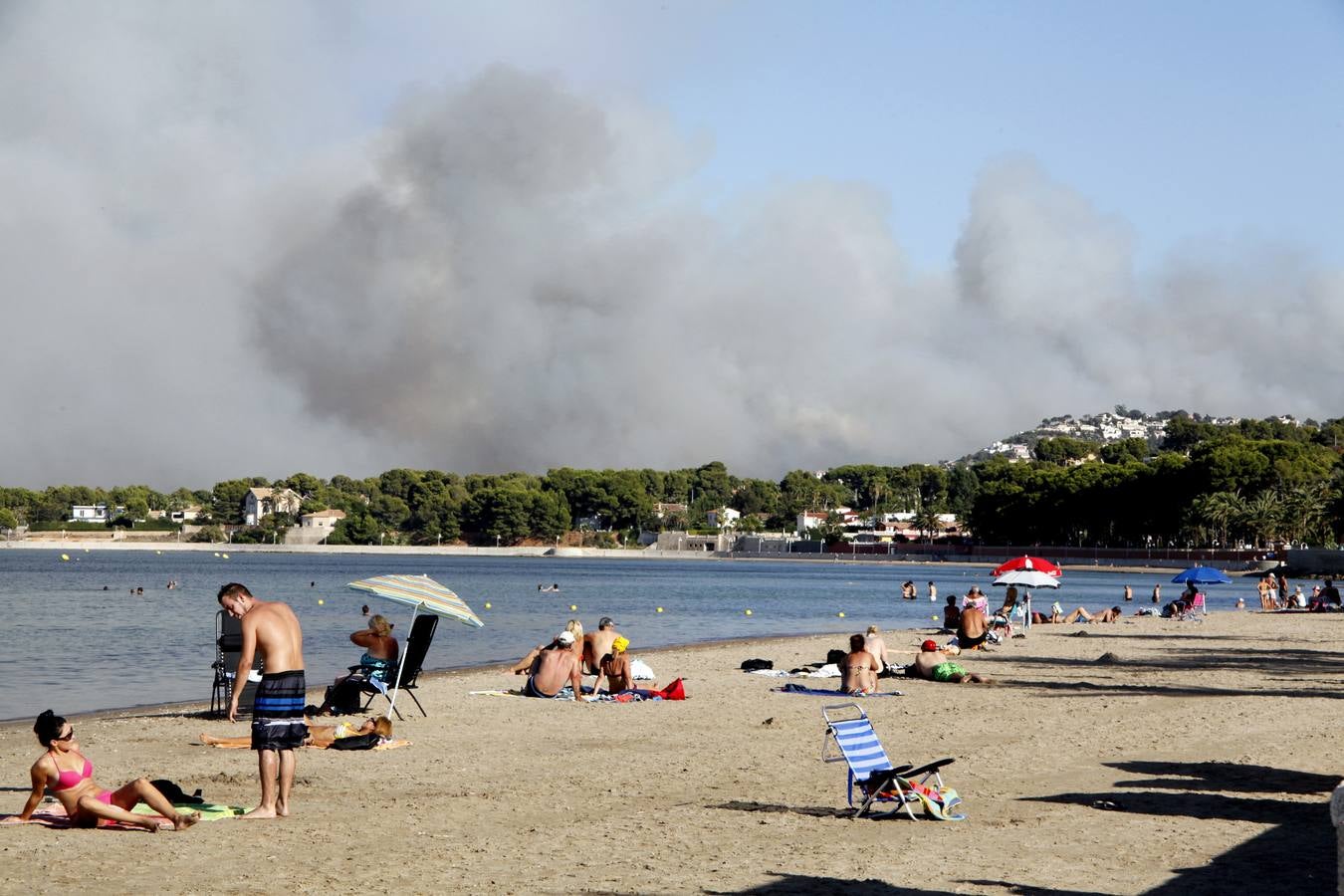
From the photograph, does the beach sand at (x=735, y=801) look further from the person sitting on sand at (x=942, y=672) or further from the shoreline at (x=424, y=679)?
the person sitting on sand at (x=942, y=672)

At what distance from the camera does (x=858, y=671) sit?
19938mm

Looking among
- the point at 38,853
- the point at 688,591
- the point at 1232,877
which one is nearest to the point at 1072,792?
the point at 1232,877

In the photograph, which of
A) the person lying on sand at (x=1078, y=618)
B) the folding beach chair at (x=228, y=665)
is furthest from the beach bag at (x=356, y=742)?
the person lying on sand at (x=1078, y=618)

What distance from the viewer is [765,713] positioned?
59.4 ft

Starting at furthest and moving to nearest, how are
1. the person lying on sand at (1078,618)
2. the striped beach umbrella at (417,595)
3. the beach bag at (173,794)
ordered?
1. the person lying on sand at (1078,618)
2. the striped beach umbrella at (417,595)
3. the beach bag at (173,794)

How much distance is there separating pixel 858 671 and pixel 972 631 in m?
10.8

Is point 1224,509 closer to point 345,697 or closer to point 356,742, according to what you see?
point 345,697

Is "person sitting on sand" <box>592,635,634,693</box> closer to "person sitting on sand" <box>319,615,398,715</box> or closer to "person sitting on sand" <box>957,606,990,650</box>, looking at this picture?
"person sitting on sand" <box>319,615,398,715</box>

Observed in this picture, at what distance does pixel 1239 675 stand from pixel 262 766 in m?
17.4

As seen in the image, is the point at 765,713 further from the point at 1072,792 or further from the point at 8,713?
the point at 8,713

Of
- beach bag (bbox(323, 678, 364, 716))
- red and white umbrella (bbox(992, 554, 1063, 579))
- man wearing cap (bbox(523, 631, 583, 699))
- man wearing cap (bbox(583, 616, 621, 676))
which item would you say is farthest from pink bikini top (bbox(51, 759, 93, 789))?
red and white umbrella (bbox(992, 554, 1063, 579))

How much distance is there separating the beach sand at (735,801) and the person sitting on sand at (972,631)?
9.18 meters

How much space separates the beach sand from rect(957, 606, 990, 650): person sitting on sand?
918 cm

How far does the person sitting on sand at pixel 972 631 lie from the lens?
30078mm
